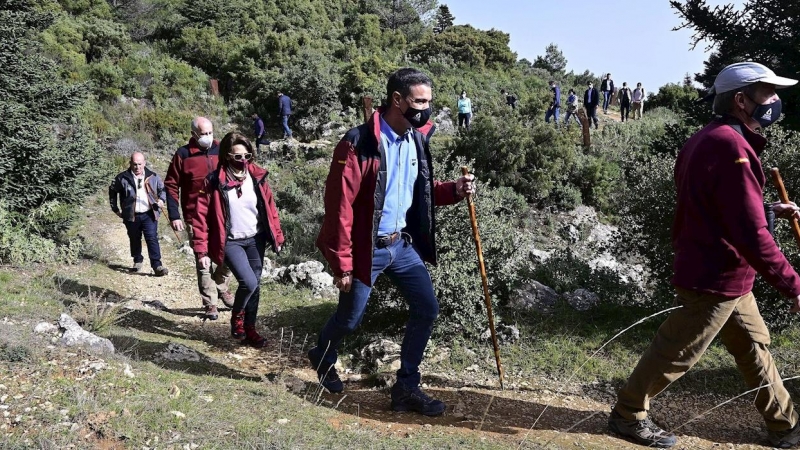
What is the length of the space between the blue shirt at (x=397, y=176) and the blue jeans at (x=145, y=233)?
199 inches

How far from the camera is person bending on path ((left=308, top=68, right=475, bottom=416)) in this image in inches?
135

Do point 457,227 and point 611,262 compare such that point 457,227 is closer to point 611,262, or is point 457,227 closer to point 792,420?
point 792,420

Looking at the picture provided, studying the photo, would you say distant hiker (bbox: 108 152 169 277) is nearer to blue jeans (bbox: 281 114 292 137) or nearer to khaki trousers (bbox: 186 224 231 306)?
khaki trousers (bbox: 186 224 231 306)

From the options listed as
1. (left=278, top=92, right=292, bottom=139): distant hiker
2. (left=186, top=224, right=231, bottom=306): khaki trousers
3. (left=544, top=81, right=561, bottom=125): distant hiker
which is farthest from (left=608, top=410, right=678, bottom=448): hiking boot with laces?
(left=278, top=92, right=292, bottom=139): distant hiker

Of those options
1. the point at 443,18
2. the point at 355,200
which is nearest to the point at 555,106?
the point at 355,200

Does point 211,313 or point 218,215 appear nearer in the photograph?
point 218,215

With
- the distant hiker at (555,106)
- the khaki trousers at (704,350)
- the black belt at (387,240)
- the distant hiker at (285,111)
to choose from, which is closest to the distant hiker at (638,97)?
the distant hiker at (555,106)

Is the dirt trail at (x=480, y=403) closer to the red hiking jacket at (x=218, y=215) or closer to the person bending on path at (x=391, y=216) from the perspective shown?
the person bending on path at (x=391, y=216)

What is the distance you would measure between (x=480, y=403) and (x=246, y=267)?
7.21 ft

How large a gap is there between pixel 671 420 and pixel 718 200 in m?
1.72

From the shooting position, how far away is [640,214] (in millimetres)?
6090

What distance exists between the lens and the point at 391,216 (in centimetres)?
363

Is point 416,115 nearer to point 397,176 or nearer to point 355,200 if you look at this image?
point 397,176

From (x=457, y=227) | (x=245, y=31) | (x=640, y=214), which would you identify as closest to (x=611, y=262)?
(x=640, y=214)
